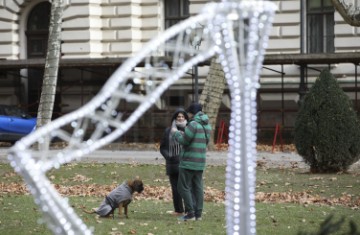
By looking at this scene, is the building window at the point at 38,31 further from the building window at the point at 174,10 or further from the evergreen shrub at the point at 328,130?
the evergreen shrub at the point at 328,130

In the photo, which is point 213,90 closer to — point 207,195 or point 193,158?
point 207,195

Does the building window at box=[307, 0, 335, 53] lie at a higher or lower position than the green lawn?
higher

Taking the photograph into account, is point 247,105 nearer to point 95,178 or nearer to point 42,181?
point 42,181

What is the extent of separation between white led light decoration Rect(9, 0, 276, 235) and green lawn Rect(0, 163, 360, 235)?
2257 mm

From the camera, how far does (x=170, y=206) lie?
14.3 m

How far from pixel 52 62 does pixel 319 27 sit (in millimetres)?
13655

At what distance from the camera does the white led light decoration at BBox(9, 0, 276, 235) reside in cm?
538

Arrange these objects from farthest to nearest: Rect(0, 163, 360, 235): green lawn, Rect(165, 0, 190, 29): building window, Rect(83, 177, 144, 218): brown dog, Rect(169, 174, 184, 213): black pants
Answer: Rect(165, 0, 190, 29): building window → Rect(169, 174, 184, 213): black pants → Rect(83, 177, 144, 218): brown dog → Rect(0, 163, 360, 235): green lawn

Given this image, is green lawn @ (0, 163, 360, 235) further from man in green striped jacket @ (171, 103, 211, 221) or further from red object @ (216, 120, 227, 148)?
red object @ (216, 120, 227, 148)

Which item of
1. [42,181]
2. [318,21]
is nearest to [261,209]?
[42,181]

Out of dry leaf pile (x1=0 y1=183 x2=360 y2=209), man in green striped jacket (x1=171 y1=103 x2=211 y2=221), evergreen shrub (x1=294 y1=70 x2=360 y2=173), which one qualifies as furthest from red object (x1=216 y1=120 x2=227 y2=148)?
man in green striped jacket (x1=171 y1=103 x2=211 y2=221)

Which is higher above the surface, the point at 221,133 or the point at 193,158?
the point at 193,158

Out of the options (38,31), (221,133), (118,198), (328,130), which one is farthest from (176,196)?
(38,31)

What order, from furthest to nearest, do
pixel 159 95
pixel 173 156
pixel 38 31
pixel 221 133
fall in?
1. pixel 38 31
2. pixel 221 133
3. pixel 173 156
4. pixel 159 95
